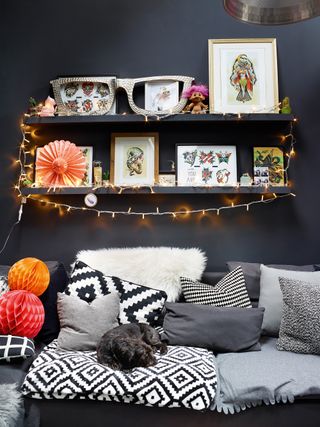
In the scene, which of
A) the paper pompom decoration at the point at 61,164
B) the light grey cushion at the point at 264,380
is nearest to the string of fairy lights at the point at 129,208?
the paper pompom decoration at the point at 61,164

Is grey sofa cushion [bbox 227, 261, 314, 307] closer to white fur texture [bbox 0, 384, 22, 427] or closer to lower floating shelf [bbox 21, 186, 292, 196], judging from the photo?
lower floating shelf [bbox 21, 186, 292, 196]

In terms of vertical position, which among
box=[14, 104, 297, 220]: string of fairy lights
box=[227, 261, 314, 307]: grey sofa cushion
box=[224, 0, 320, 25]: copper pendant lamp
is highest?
box=[224, 0, 320, 25]: copper pendant lamp

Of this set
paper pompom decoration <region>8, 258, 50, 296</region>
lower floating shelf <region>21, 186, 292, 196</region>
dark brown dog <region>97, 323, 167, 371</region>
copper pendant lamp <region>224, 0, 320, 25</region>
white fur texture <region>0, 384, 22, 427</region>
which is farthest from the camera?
lower floating shelf <region>21, 186, 292, 196</region>

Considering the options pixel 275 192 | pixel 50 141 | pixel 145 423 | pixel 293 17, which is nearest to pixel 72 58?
pixel 50 141

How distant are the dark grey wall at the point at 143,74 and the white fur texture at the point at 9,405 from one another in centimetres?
130

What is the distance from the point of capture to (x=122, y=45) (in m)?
2.97

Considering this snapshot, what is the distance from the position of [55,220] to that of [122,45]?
1.39 meters

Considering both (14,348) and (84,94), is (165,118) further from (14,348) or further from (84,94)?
(14,348)

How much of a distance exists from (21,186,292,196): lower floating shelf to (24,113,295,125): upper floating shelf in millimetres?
457

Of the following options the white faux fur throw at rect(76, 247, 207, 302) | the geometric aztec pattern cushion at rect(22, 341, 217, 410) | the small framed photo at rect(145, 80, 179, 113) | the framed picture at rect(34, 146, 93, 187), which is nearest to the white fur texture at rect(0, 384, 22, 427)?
the geometric aztec pattern cushion at rect(22, 341, 217, 410)

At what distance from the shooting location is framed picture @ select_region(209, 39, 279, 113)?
279cm

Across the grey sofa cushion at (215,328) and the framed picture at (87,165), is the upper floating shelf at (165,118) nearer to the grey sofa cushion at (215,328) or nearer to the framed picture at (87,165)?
the framed picture at (87,165)

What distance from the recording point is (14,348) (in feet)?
5.86

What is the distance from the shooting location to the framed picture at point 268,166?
2.82 metres
